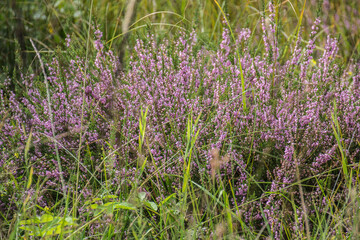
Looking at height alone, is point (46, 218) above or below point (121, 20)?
below

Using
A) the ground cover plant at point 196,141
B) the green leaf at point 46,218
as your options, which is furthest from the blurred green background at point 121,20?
the green leaf at point 46,218

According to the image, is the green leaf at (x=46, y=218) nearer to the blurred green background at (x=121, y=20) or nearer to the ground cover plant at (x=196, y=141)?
the ground cover plant at (x=196, y=141)

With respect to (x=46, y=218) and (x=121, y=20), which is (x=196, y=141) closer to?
(x=46, y=218)

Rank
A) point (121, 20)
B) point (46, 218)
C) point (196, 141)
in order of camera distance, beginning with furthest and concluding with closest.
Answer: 1. point (121, 20)
2. point (196, 141)
3. point (46, 218)

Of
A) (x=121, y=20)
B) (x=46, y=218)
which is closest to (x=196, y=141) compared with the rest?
(x=46, y=218)

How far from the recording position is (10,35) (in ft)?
11.2

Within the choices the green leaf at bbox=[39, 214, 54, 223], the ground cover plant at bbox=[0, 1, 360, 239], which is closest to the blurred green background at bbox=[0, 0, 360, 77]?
the ground cover plant at bbox=[0, 1, 360, 239]

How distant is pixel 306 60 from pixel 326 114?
0.31m

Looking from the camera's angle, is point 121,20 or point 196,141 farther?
point 121,20

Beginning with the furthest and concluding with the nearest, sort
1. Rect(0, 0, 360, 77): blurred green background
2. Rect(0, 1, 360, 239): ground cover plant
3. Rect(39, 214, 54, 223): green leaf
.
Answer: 1. Rect(0, 0, 360, 77): blurred green background
2. Rect(0, 1, 360, 239): ground cover plant
3. Rect(39, 214, 54, 223): green leaf

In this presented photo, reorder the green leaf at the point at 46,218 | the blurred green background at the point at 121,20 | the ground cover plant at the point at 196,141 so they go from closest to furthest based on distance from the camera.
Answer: the green leaf at the point at 46,218
the ground cover plant at the point at 196,141
the blurred green background at the point at 121,20

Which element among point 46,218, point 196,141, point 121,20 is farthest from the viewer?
point 121,20

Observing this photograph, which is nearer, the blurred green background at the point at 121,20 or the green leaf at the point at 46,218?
the green leaf at the point at 46,218

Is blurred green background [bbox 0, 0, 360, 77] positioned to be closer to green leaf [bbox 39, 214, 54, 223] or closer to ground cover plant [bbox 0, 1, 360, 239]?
ground cover plant [bbox 0, 1, 360, 239]
